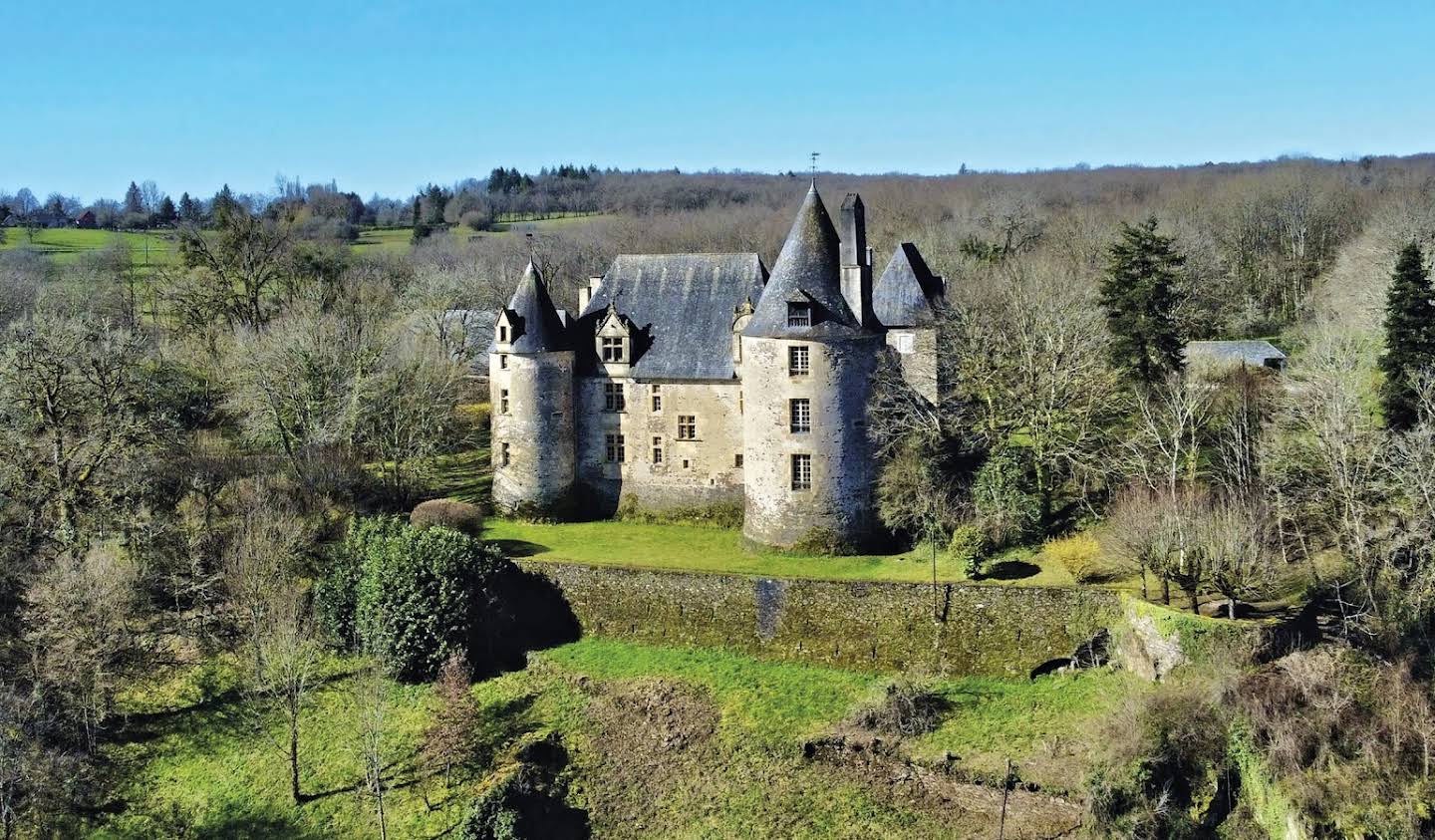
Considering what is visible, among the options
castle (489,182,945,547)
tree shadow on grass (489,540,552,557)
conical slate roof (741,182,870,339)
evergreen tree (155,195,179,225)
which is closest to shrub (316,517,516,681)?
tree shadow on grass (489,540,552,557)

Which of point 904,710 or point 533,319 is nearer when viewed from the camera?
point 904,710

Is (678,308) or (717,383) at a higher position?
(678,308)

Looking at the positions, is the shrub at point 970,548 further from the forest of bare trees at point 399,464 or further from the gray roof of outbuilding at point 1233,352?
the gray roof of outbuilding at point 1233,352

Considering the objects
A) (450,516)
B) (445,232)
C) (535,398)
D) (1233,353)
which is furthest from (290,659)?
(445,232)

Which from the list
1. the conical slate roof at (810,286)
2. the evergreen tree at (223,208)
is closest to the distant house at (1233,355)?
the conical slate roof at (810,286)

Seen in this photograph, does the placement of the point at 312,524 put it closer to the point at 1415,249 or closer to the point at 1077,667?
the point at 1077,667

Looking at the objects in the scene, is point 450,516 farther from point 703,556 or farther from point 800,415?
point 800,415

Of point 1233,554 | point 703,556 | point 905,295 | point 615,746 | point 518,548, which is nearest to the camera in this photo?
point 1233,554
